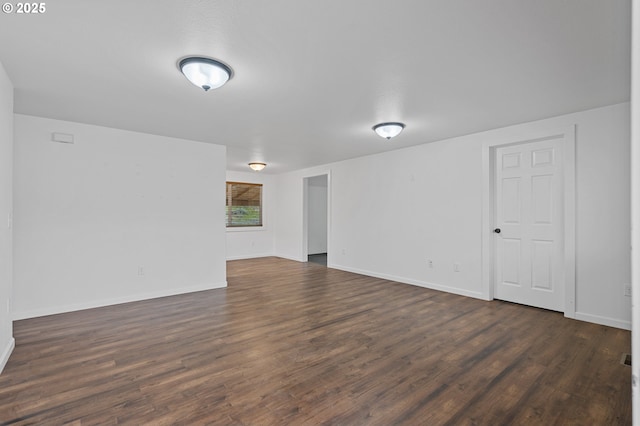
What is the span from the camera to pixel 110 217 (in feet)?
13.9

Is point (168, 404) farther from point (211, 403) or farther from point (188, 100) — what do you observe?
point (188, 100)

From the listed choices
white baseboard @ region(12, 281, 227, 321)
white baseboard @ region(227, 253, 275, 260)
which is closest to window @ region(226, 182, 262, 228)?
white baseboard @ region(227, 253, 275, 260)

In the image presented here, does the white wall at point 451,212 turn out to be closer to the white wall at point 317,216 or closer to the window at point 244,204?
the window at point 244,204

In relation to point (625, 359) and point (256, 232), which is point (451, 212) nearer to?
point (625, 359)

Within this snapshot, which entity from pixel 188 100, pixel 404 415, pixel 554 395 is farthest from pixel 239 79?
pixel 554 395

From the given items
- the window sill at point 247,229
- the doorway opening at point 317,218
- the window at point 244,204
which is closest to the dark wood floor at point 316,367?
the window sill at point 247,229

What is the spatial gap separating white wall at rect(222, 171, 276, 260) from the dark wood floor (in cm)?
423

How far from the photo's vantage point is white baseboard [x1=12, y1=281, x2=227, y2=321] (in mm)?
3674

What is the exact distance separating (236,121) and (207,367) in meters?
2.82

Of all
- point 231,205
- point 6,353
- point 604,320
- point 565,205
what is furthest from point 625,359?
point 231,205

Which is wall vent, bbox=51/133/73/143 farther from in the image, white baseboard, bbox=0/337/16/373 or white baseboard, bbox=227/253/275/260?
white baseboard, bbox=227/253/275/260

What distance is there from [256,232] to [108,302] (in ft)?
15.5

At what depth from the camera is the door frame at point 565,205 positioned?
3.59 m

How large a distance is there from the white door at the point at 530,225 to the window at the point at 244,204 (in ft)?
20.4
